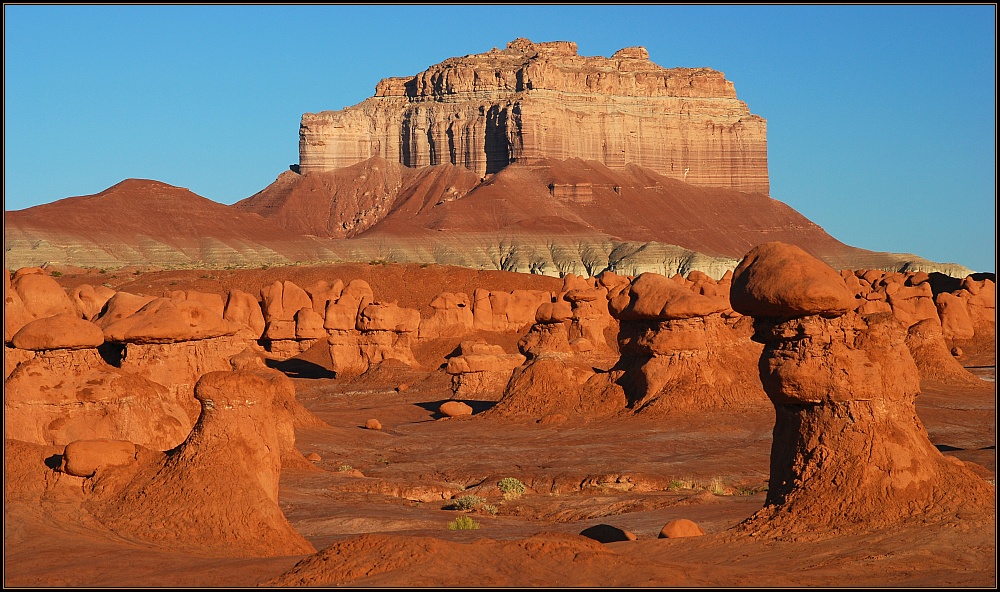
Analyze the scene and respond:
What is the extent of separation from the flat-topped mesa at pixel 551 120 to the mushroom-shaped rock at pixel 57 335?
393ft

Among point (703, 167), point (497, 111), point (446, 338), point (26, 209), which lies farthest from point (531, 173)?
point (446, 338)

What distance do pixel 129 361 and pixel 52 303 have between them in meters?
1.59

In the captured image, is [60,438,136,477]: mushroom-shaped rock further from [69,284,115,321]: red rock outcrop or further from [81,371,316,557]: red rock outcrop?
[69,284,115,321]: red rock outcrop

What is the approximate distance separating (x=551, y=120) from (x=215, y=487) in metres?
127

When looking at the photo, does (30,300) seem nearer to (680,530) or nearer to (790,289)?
(680,530)

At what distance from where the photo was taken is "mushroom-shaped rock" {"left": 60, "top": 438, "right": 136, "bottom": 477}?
44.4 feet

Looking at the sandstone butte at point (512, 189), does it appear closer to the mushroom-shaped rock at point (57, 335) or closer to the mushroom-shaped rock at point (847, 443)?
the mushroom-shaped rock at point (57, 335)

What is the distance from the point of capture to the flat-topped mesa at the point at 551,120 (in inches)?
5468

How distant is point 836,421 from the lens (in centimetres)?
1295

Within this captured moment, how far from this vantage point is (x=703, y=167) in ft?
492

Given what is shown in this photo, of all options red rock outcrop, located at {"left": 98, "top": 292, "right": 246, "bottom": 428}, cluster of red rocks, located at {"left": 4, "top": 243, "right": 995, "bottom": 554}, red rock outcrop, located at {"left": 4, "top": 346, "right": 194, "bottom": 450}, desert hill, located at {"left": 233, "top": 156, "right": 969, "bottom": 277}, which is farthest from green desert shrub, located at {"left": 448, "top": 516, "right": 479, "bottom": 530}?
desert hill, located at {"left": 233, "top": 156, "right": 969, "bottom": 277}

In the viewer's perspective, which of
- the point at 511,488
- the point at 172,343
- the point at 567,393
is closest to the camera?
the point at 511,488

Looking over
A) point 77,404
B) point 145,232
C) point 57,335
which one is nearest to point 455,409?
point 77,404

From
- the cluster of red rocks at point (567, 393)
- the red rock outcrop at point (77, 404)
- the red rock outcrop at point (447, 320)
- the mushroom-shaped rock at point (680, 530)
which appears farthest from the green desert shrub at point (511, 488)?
the red rock outcrop at point (447, 320)
